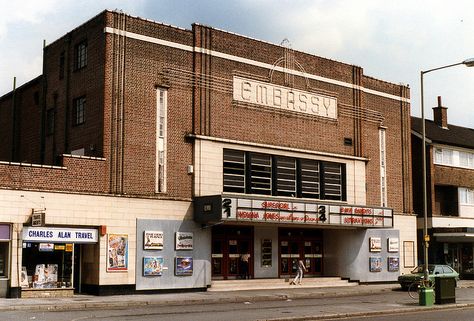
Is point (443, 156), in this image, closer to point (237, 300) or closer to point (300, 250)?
point (300, 250)

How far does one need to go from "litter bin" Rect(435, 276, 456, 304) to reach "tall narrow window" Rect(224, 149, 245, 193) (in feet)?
39.0

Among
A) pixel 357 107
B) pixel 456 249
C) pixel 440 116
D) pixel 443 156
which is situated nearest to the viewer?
pixel 357 107

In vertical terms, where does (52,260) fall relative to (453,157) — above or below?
below

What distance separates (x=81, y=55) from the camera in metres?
34.3

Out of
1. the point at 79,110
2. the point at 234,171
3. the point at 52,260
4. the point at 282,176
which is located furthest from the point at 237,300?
the point at 79,110

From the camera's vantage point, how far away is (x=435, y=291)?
2756 cm

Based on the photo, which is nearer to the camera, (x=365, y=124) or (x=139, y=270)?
(x=139, y=270)

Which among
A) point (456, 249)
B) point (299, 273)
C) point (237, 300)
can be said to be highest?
point (456, 249)

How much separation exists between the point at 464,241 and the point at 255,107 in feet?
75.2

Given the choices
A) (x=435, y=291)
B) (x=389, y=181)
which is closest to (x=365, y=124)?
(x=389, y=181)

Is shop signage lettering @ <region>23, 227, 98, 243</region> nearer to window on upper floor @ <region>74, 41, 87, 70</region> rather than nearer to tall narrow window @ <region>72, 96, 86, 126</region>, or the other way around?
tall narrow window @ <region>72, 96, 86, 126</region>

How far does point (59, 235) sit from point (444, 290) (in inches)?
617

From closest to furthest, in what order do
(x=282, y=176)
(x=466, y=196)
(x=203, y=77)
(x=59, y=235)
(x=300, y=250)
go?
(x=59, y=235) < (x=203, y=77) < (x=282, y=176) < (x=300, y=250) < (x=466, y=196)

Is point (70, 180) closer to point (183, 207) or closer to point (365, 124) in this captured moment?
point (183, 207)
